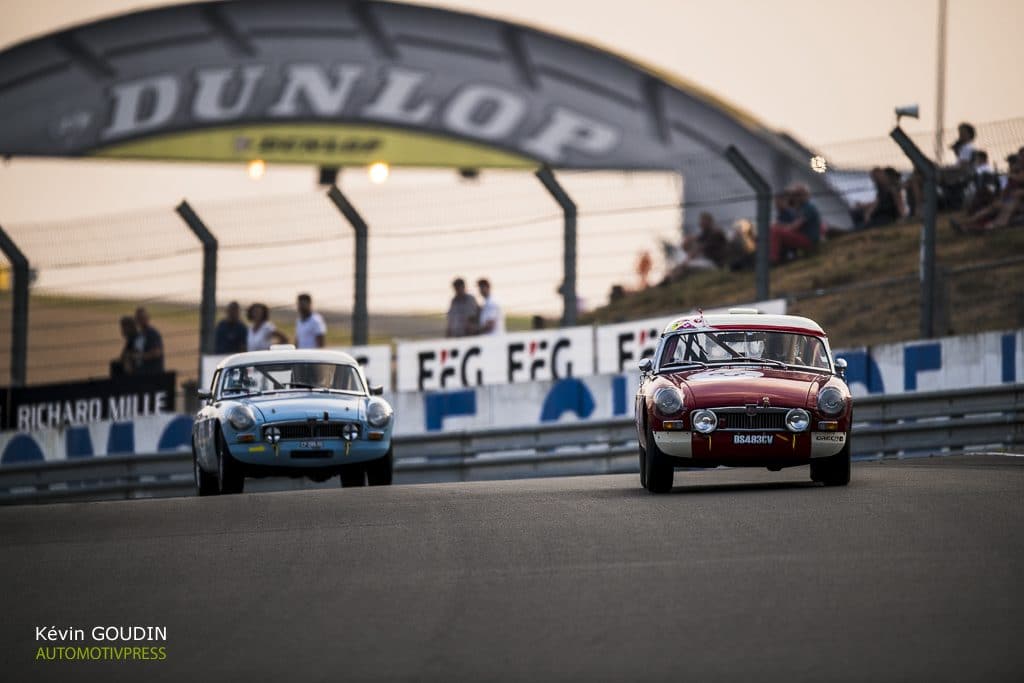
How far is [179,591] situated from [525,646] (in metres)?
2.44

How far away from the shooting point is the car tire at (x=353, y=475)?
698 inches

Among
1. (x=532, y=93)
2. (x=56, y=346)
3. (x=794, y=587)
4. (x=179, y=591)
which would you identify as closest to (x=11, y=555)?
(x=179, y=591)

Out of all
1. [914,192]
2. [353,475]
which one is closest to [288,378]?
[353,475]

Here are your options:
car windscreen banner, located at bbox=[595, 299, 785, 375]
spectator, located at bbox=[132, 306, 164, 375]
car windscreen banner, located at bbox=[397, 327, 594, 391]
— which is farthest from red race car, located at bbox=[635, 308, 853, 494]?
spectator, located at bbox=[132, 306, 164, 375]

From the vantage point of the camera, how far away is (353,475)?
18750 mm

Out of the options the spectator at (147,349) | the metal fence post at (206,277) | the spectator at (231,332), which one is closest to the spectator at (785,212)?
the spectator at (231,332)

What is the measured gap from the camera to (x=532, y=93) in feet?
145

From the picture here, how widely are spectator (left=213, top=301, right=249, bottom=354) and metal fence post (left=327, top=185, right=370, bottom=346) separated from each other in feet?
4.74

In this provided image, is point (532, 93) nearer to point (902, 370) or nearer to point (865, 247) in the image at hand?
point (865, 247)

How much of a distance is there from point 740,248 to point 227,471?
349 inches

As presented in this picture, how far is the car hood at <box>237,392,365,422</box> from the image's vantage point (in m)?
17.5

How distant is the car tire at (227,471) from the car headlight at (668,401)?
178 inches

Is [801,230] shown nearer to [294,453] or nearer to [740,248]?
[740,248]

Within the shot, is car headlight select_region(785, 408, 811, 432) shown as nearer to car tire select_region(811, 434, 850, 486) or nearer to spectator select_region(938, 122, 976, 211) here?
car tire select_region(811, 434, 850, 486)
